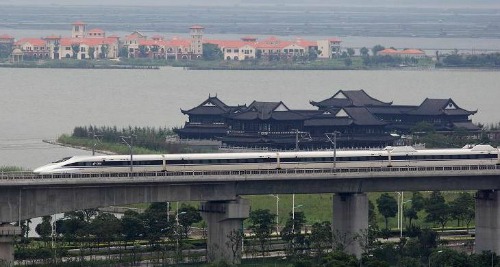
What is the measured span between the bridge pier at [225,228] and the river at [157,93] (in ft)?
81.9

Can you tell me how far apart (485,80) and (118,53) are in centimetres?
3835

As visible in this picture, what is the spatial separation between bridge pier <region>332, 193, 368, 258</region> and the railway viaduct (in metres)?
0.03

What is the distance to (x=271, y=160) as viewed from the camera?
6244 cm

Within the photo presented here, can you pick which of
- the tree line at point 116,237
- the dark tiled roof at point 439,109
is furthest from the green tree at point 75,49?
the tree line at point 116,237

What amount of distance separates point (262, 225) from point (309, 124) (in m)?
28.7

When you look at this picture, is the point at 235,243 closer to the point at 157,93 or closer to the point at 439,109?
A: the point at 439,109

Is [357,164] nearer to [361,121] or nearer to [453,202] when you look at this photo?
[453,202]

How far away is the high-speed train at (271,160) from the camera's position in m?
59.8

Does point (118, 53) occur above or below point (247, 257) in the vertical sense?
above

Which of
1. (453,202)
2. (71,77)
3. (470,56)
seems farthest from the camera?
(470,56)

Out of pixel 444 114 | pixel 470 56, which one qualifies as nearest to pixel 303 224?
pixel 444 114

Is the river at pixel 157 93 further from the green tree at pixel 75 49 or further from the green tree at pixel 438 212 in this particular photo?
the green tree at pixel 438 212

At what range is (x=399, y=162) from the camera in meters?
64.1

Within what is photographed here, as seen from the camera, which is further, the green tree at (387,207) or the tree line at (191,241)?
the green tree at (387,207)
